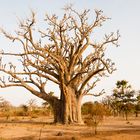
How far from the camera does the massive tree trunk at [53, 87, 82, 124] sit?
23.1 m

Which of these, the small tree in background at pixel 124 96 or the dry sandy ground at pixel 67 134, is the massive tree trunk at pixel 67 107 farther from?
the small tree in background at pixel 124 96

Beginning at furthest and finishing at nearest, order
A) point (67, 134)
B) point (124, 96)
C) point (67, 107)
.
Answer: point (124, 96) → point (67, 107) → point (67, 134)

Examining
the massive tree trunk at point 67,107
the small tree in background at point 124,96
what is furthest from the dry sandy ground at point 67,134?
the small tree in background at point 124,96

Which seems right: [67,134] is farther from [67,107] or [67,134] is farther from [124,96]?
[124,96]

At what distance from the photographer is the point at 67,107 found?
23.1m

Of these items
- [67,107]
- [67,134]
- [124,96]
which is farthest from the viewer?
[124,96]

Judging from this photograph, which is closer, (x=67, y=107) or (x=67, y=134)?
(x=67, y=134)

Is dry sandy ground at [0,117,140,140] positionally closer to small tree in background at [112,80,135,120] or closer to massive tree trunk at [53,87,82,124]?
massive tree trunk at [53,87,82,124]

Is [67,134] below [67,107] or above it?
below

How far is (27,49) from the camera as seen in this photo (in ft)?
76.2

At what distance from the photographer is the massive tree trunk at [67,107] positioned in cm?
2306

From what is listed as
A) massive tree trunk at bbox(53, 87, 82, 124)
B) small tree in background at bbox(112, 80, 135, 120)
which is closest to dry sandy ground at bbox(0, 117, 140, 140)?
massive tree trunk at bbox(53, 87, 82, 124)

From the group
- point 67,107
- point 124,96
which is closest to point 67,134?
point 67,107

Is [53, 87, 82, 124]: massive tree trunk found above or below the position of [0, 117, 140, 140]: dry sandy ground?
above
